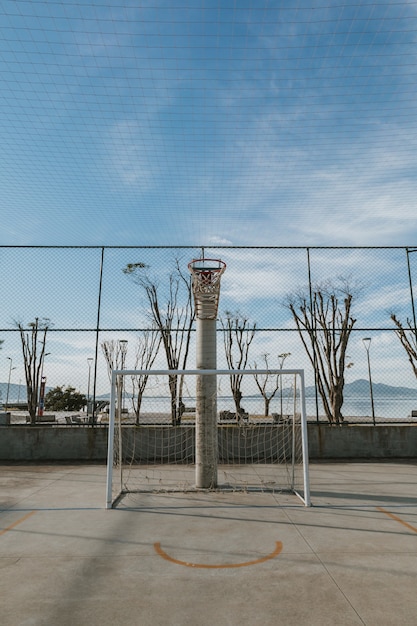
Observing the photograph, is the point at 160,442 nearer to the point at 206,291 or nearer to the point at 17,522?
the point at 206,291

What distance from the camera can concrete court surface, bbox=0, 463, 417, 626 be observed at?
10.5ft

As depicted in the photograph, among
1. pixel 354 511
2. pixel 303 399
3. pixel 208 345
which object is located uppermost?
pixel 208 345

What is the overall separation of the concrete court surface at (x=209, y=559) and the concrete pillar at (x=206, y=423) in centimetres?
41

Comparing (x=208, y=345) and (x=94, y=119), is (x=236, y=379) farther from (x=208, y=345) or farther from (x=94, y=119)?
(x=94, y=119)

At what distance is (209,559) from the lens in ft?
14.0

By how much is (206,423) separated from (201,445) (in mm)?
404

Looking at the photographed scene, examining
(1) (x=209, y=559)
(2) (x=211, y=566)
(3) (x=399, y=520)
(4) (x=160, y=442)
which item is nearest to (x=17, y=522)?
(1) (x=209, y=559)

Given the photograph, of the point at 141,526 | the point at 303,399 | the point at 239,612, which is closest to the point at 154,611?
the point at 239,612

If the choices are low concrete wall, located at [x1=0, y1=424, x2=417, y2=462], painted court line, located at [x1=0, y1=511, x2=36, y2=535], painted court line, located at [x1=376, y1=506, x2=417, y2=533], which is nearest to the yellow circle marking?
painted court line, located at [x1=376, y1=506, x2=417, y2=533]

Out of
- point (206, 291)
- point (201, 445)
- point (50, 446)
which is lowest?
point (50, 446)

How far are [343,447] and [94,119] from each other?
974 cm

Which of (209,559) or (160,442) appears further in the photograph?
(160,442)

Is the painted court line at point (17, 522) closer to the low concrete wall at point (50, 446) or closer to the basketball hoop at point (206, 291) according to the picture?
the basketball hoop at point (206, 291)

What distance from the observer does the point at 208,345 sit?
26.0 feet
